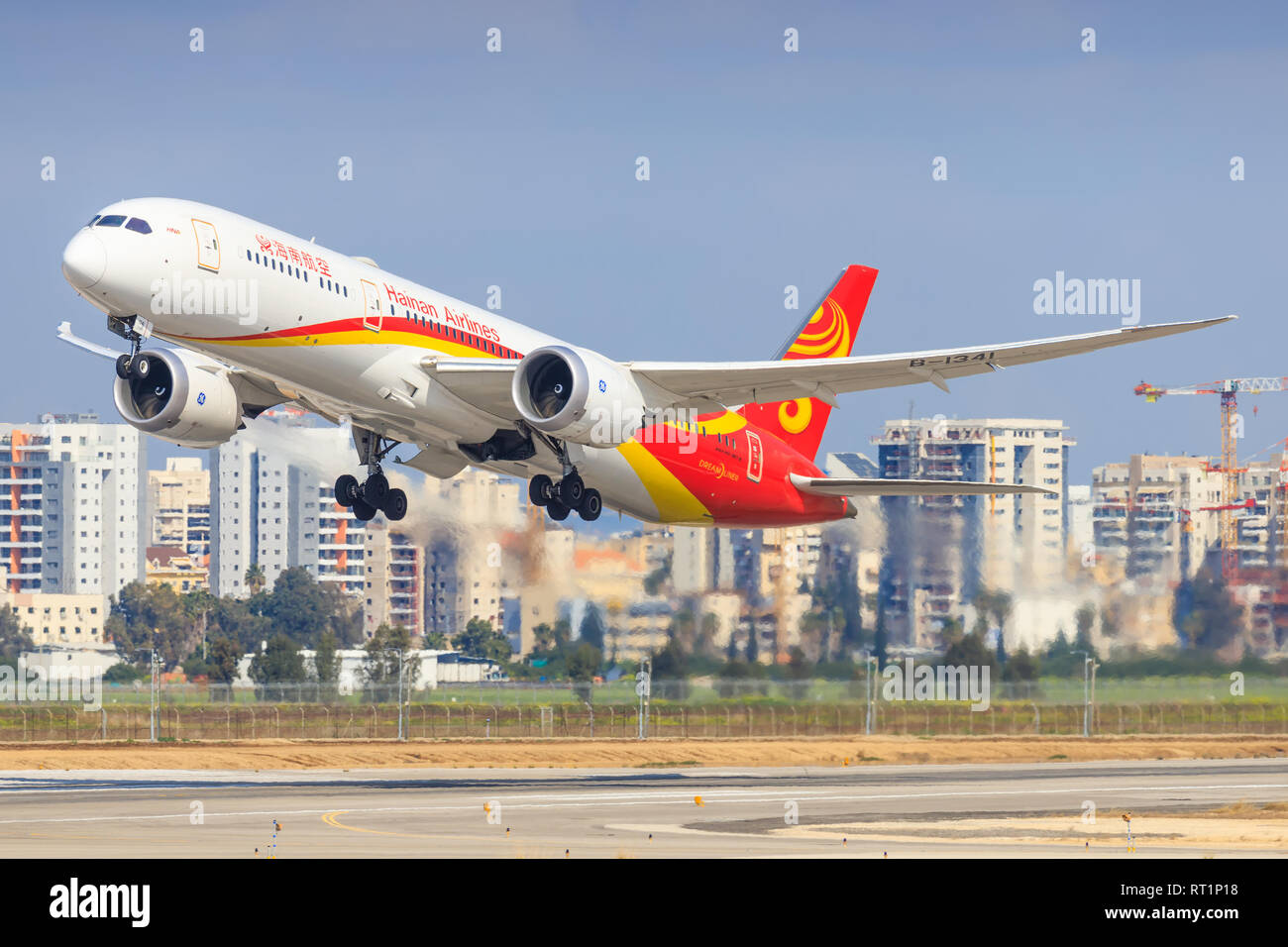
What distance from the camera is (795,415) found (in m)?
47.3

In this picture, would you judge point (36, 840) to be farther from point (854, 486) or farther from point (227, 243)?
point (854, 486)

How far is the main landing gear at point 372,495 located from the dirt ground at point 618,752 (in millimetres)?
12420

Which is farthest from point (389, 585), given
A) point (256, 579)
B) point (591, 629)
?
point (256, 579)

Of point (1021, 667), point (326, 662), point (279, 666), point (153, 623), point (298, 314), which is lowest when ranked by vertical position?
point (279, 666)

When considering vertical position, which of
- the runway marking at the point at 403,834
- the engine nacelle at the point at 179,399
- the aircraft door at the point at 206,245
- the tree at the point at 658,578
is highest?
the aircraft door at the point at 206,245

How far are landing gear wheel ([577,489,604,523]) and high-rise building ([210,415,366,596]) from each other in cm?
6713

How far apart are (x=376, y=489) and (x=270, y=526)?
116321 millimetres

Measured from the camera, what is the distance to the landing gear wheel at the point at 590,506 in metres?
39.4

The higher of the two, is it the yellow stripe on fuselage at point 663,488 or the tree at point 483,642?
the yellow stripe on fuselage at point 663,488

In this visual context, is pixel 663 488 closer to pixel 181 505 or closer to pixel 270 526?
pixel 270 526

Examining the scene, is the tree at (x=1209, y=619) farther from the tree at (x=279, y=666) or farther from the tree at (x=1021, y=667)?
the tree at (x=279, y=666)

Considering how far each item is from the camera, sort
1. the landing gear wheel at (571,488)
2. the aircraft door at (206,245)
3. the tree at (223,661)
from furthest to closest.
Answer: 1. the tree at (223,661)
2. the landing gear wheel at (571,488)
3. the aircraft door at (206,245)

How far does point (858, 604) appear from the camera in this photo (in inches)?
2277

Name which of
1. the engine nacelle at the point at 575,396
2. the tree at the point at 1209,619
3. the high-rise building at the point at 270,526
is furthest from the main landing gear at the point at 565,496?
the high-rise building at the point at 270,526
